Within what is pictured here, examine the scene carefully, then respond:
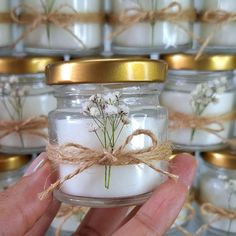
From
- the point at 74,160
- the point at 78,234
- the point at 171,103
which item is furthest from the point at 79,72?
the point at 171,103

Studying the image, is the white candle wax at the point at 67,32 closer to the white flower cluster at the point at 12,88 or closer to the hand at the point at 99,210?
the white flower cluster at the point at 12,88

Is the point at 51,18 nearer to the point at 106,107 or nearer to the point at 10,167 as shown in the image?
the point at 10,167

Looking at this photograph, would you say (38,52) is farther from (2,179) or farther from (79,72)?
(79,72)

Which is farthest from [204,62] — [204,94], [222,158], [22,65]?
[22,65]

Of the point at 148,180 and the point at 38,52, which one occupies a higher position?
the point at 38,52

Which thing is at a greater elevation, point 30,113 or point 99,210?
point 30,113

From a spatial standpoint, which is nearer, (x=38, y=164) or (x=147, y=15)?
(x=38, y=164)
